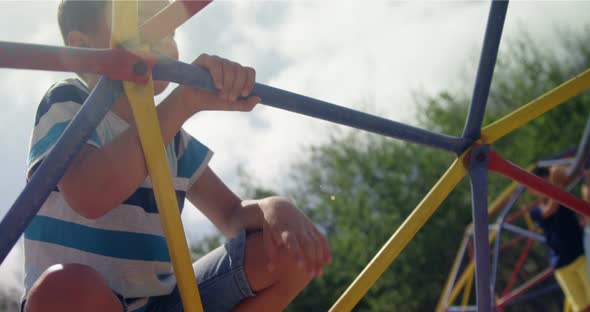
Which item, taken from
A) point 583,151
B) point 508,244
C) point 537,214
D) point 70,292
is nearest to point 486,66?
point 70,292

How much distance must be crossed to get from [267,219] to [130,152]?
0.19 metres

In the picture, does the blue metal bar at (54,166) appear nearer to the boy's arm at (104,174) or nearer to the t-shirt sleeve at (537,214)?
the boy's arm at (104,174)

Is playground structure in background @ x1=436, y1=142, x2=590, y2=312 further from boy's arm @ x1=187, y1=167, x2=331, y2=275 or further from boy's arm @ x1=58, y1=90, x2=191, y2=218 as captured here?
boy's arm @ x1=58, y1=90, x2=191, y2=218

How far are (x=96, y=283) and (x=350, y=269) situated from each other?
508 cm

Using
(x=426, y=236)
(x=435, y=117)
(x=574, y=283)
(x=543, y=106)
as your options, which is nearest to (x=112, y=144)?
(x=543, y=106)

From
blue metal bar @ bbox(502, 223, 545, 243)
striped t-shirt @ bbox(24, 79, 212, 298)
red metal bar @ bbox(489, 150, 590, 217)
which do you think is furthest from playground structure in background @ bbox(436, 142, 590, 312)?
striped t-shirt @ bbox(24, 79, 212, 298)

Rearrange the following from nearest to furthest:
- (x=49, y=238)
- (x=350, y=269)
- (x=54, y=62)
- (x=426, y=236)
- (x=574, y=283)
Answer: (x=54, y=62) < (x=49, y=238) < (x=574, y=283) < (x=350, y=269) < (x=426, y=236)

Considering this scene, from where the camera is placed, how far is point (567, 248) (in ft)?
9.05

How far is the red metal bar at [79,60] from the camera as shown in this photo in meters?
0.54

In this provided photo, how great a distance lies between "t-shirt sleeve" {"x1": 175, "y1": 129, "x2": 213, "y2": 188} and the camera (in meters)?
0.96

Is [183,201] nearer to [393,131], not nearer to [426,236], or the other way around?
[393,131]

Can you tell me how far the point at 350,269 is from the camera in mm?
5629

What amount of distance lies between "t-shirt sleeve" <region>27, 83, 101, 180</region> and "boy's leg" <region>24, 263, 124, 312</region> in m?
0.12

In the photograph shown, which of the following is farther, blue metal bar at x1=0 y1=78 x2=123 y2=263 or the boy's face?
the boy's face
